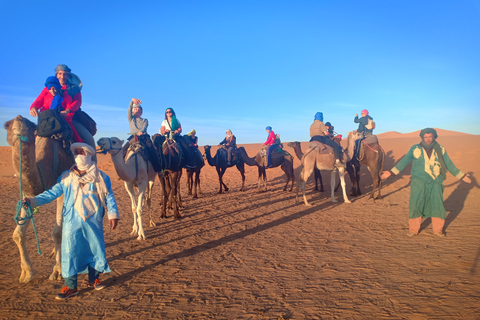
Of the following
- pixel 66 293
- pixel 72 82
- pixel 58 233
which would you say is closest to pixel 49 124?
pixel 72 82

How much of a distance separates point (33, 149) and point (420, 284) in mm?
6044

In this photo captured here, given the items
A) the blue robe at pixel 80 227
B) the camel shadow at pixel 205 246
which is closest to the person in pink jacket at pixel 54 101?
the blue robe at pixel 80 227

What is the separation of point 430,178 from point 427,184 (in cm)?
15

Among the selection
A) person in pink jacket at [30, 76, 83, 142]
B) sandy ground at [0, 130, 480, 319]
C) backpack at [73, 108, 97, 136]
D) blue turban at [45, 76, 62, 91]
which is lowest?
sandy ground at [0, 130, 480, 319]

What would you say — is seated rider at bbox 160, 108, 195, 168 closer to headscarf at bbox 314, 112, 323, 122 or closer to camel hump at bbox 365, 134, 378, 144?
headscarf at bbox 314, 112, 323, 122

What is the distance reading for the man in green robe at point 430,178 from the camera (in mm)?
6645

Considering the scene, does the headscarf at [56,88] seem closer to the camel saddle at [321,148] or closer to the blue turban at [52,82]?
the blue turban at [52,82]

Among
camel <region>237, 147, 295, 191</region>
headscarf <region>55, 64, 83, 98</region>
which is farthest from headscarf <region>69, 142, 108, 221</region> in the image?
camel <region>237, 147, 295, 191</region>

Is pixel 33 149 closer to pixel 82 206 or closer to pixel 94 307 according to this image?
pixel 82 206

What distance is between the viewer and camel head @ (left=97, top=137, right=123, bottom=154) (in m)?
5.98

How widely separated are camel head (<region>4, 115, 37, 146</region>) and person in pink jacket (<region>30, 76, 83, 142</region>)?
11.8 inches

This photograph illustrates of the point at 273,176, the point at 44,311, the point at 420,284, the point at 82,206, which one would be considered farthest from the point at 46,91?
the point at 273,176

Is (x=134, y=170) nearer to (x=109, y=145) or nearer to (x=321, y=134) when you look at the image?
(x=109, y=145)

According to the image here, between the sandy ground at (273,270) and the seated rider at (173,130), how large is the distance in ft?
7.03
